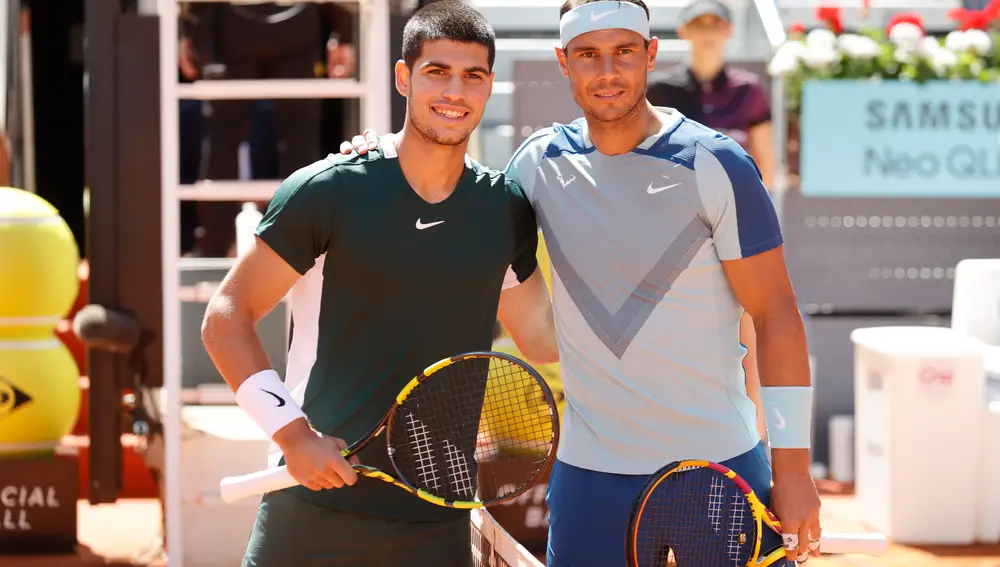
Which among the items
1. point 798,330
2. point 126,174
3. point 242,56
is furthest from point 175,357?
point 798,330

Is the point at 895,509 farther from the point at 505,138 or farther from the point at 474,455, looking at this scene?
the point at 474,455

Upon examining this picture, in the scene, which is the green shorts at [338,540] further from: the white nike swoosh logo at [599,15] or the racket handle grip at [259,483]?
the white nike swoosh logo at [599,15]

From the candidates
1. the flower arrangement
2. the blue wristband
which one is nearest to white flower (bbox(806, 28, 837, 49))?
the flower arrangement

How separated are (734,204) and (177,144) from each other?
3069mm

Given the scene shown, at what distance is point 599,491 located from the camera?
2.83 metres

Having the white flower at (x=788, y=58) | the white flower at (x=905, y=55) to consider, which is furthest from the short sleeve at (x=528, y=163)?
the white flower at (x=905, y=55)

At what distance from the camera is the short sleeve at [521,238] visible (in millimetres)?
2961

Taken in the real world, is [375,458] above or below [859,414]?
above

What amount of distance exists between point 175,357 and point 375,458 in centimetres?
269

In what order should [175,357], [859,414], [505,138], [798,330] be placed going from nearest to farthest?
[798,330]
[175,357]
[859,414]
[505,138]

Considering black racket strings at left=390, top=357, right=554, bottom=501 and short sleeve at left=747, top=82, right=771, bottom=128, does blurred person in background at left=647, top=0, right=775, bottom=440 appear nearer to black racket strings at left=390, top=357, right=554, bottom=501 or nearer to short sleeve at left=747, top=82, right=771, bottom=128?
short sleeve at left=747, top=82, right=771, bottom=128

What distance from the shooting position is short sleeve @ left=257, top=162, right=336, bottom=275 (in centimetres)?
275

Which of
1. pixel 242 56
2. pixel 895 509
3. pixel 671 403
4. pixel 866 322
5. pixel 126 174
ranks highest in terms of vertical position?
pixel 242 56

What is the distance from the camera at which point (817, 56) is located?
25.0ft
